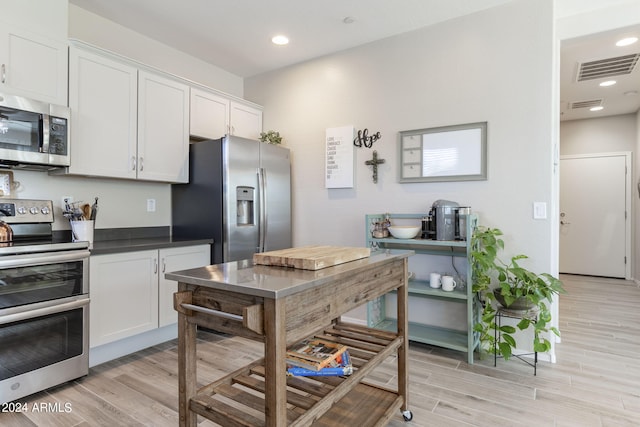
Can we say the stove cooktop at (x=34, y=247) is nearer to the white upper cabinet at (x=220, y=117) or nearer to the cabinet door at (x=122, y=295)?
the cabinet door at (x=122, y=295)

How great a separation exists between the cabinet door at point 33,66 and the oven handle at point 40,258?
1071mm

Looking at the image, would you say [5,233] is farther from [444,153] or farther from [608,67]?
[608,67]

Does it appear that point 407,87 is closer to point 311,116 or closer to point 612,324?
point 311,116

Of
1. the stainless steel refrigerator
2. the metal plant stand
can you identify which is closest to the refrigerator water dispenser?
the stainless steel refrigerator

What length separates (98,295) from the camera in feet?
8.05

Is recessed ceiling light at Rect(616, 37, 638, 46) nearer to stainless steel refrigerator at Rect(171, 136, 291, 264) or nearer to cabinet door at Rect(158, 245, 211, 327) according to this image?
stainless steel refrigerator at Rect(171, 136, 291, 264)

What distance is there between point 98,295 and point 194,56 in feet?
8.56

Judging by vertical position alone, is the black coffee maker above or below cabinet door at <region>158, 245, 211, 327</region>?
above

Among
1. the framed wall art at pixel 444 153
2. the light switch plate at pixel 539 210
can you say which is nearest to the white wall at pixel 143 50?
the framed wall art at pixel 444 153

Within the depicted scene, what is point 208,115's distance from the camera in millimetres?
3484

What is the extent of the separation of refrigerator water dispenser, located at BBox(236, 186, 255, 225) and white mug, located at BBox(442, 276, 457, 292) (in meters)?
1.78

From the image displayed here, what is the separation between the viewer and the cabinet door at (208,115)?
3.36 metres

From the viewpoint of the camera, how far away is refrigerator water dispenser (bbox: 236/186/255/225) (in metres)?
3.21

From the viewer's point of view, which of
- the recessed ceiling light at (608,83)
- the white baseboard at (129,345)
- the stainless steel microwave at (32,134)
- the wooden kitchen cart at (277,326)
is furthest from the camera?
the recessed ceiling light at (608,83)
